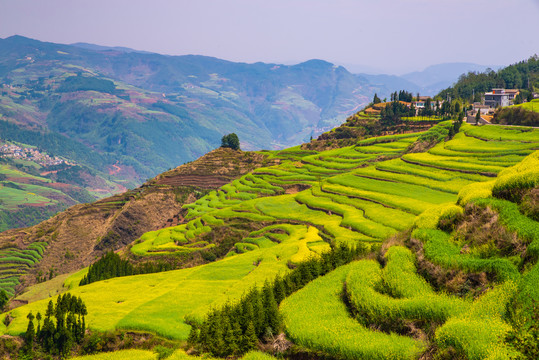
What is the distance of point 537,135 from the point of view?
227 feet

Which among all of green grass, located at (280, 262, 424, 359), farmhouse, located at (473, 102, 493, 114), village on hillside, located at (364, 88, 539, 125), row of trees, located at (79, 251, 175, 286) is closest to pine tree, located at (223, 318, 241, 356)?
green grass, located at (280, 262, 424, 359)

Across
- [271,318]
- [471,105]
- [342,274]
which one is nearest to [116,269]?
[342,274]

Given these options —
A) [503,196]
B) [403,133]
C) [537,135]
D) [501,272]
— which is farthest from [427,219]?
[403,133]

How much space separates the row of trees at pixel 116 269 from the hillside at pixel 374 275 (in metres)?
3.20

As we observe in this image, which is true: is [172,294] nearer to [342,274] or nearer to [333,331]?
[342,274]

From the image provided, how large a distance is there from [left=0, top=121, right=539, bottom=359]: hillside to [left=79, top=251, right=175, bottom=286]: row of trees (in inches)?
126

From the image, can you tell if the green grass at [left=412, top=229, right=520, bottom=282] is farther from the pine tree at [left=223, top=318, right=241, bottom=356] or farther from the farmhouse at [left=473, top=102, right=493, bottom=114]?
the farmhouse at [left=473, top=102, right=493, bottom=114]

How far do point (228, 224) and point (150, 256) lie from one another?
13.5m

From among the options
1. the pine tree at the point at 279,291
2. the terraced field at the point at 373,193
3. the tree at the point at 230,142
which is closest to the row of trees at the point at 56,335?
the pine tree at the point at 279,291

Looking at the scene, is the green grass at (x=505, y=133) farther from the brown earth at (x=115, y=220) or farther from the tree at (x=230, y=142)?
the tree at (x=230, y=142)

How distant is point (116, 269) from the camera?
59812 mm

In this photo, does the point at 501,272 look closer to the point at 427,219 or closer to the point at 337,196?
the point at 427,219

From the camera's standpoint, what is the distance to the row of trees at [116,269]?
58.2 metres

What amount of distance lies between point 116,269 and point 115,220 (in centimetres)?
4959
